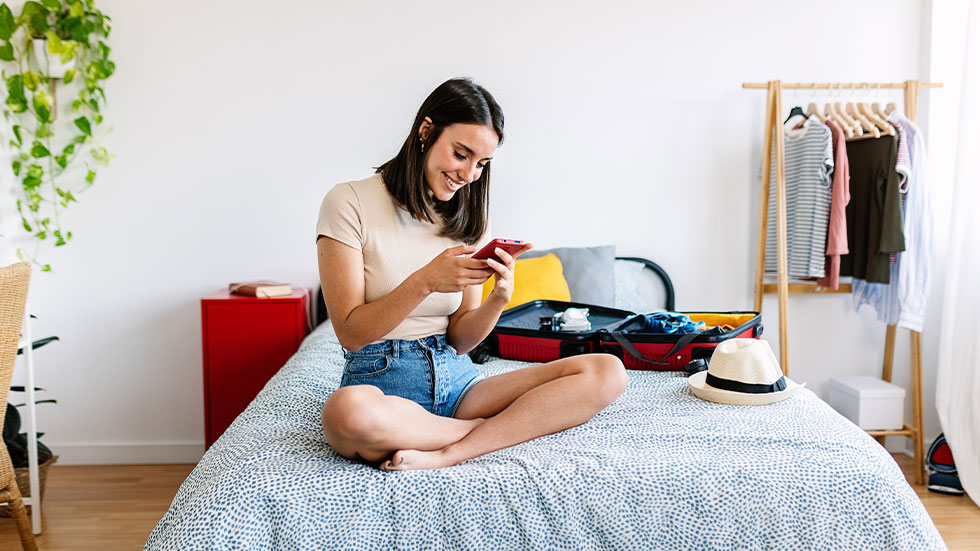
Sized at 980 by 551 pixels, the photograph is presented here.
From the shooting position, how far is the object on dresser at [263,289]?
9.68 feet

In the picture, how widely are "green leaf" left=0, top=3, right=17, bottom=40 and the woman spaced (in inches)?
82.2

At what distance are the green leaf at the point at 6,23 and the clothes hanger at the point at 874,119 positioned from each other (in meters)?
3.45

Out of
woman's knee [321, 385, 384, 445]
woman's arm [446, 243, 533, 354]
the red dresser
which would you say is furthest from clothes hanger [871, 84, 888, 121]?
woman's knee [321, 385, 384, 445]

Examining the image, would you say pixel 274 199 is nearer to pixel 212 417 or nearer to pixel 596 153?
pixel 212 417

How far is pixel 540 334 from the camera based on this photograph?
2.51 m

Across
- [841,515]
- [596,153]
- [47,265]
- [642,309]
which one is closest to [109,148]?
[47,265]

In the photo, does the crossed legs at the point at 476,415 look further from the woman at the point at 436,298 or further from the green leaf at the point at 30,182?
the green leaf at the point at 30,182

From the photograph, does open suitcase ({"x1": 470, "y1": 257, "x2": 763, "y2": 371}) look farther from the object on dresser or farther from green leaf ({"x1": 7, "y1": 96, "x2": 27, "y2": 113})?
green leaf ({"x1": 7, "y1": 96, "x2": 27, "y2": 113})

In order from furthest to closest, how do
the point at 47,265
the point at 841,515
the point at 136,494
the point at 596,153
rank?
the point at 596,153
the point at 47,265
the point at 136,494
the point at 841,515

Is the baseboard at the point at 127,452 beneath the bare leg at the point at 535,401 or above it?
beneath

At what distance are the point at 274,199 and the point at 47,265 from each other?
953 millimetres

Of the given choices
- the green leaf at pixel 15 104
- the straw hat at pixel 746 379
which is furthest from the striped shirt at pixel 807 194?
the green leaf at pixel 15 104

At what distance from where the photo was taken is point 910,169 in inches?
117

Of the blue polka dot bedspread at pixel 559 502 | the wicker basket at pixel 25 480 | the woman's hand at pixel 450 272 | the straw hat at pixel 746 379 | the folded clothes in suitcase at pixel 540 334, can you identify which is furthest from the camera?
the wicker basket at pixel 25 480
